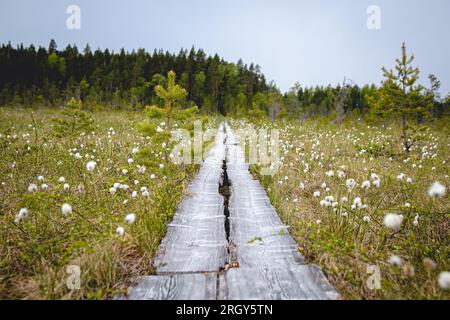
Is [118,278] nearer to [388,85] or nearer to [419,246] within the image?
[419,246]

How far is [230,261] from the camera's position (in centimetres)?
223

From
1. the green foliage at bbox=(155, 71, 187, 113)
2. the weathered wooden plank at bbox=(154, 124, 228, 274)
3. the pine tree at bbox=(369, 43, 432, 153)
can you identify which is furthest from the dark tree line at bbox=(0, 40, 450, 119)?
the weathered wooden plank at bbox=(154, 124, 228, 274)

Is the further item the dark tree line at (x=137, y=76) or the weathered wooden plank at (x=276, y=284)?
the dark tree line at (x=137, y=76)

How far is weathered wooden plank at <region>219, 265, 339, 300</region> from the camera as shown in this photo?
1.71 m

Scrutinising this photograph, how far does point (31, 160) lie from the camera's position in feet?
17.9

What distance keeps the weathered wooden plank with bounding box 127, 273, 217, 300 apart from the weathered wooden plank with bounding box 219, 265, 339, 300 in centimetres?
11

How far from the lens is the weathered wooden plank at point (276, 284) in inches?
67.3
